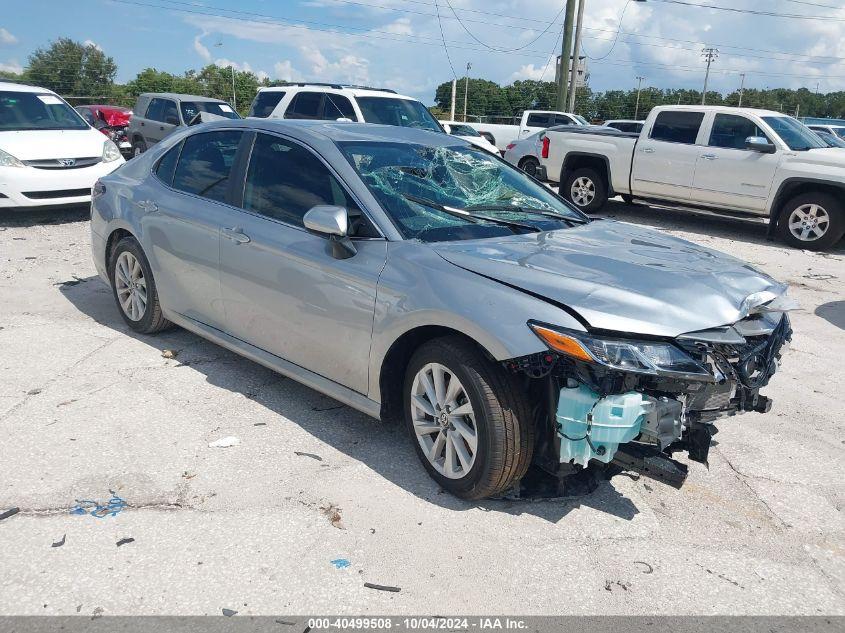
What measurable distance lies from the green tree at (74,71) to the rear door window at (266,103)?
29170 millimetres

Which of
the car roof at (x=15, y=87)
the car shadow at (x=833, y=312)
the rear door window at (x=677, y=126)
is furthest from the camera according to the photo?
the rear door window at (x=677, y=126)

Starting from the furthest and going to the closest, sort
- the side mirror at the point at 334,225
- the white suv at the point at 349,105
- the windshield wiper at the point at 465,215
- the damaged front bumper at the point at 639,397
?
the white suv at the point at 349,105 < the windshield wiper at the point at 465,215 < the side mirror at the point at 334,225 < the damaged front bumper at the point at 639,397

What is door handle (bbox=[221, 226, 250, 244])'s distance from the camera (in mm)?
4363

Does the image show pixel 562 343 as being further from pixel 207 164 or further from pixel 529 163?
pixel 529 163

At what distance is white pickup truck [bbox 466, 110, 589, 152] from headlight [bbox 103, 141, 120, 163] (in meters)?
13.2

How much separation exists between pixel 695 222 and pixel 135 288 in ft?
33.9

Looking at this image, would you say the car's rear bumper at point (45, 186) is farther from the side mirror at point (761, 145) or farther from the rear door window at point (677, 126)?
the side mirror at point (761, 145)

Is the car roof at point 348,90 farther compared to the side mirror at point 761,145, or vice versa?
the car roof at point 348,90

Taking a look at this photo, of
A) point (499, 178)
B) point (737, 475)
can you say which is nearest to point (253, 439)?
point (499, 178)

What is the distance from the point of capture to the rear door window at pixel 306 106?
12242 millimetres

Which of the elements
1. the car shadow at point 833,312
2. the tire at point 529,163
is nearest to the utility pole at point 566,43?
the tire at point 529,163

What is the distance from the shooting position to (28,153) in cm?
998

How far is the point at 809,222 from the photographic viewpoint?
10.5m

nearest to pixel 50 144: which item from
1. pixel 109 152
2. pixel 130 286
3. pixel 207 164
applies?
pixel 109 152
